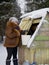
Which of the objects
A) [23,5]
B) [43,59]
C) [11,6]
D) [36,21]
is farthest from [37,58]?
[23,5]

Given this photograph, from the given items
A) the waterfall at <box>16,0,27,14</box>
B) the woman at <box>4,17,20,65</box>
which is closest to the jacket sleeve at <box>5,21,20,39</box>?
the woman at <box>4,17,20,65</box>

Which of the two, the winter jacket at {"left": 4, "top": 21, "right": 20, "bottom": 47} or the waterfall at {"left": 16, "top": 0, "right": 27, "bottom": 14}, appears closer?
the winter jacket at {"left": 4, "top": 21, "right": 20, "bottom": 47}

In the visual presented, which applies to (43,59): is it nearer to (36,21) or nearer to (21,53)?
(21,53)

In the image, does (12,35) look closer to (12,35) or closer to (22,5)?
(12,35)

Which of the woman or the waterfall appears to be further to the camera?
the waterfall

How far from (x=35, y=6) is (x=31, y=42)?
49.5 ft

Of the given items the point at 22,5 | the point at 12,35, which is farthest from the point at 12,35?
the point at 22,5

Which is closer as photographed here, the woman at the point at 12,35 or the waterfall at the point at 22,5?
the woman at the point at 12,35

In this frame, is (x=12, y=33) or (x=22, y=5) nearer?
(x=12, y=33)

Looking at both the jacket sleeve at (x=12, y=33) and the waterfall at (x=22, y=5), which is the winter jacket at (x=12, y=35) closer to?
the jacket sleeve at (x=12, y=33)

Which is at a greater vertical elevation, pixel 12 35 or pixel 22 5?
pixel 12 35

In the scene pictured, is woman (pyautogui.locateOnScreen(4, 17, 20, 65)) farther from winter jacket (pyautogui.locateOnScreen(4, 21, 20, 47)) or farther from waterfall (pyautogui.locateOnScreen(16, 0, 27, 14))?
waterfall (pyautogui.locateOnScreen(16, 0, 27, 14))

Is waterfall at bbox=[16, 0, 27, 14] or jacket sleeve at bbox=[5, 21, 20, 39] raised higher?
jacket sleeve at bbox=[5, 21, 20, 39]

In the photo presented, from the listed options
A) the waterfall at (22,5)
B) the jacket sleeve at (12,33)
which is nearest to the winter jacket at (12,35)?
the jacket sleeve at (12,33)
